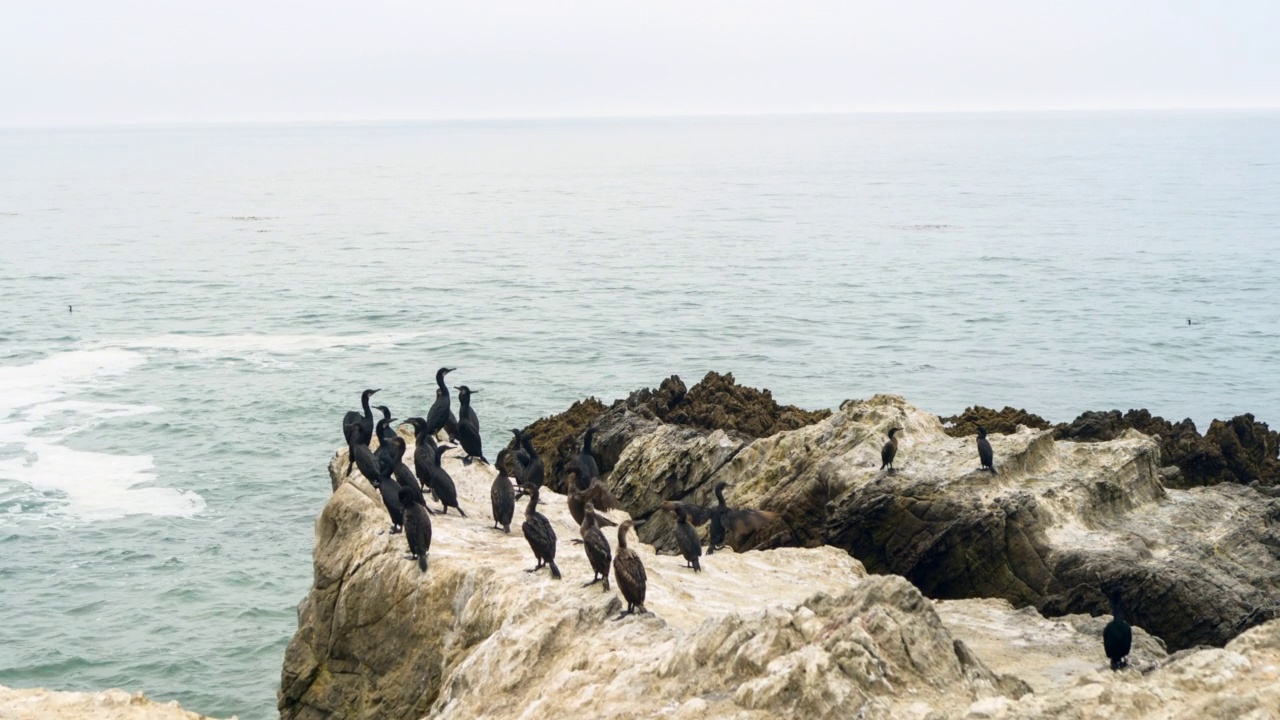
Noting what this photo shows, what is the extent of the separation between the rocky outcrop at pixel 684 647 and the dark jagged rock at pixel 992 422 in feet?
32.8

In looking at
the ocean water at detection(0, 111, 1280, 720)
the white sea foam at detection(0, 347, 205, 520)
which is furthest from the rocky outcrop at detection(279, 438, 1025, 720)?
the white sea foam at detection(0, 347, 205, 520)

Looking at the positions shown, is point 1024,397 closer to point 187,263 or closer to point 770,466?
point 770,466

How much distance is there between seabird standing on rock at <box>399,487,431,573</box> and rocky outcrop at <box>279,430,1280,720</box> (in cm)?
28

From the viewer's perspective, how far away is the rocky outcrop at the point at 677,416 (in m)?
26.2

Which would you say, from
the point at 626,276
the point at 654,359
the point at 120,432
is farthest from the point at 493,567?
the point at 626,276

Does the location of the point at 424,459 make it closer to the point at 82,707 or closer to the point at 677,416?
the point at 82,707

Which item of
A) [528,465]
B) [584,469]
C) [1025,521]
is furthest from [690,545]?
[584,469]

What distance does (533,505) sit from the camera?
13898mm

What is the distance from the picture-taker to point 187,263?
80312 mm

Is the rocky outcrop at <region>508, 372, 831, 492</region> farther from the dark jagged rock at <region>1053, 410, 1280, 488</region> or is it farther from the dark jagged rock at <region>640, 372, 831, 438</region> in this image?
the dark jagged rock at <region>1053, 410, 1280, 488</region>

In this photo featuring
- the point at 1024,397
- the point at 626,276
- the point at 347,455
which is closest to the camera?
the point at 347,455

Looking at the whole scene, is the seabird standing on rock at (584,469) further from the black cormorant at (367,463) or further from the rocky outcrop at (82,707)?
the rocky outcrop at (82,707)

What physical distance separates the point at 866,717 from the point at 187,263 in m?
76.7

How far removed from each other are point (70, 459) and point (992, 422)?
74.9 feet
